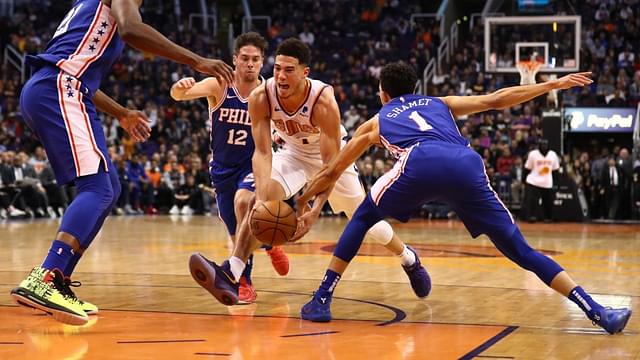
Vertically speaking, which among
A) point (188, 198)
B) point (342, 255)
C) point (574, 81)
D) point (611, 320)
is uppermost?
point (574, 81)

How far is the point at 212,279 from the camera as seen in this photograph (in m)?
6.13

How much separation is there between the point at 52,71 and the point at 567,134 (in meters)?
19.4

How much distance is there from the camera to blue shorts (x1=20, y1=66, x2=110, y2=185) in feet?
19.0

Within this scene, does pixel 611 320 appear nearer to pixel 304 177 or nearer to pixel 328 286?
pixel 328 286

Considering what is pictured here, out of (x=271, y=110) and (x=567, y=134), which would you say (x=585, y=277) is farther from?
(x=567, y=134)

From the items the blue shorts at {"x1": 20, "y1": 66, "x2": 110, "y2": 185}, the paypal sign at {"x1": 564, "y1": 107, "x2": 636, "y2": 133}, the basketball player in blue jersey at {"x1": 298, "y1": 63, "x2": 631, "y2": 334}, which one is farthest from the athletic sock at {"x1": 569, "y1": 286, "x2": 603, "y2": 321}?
the paypal sign at {"x1": 564, "y1": 107, "x2": 636, "y2": 133}

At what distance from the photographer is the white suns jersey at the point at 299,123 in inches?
267

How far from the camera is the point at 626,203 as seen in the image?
19.0 m

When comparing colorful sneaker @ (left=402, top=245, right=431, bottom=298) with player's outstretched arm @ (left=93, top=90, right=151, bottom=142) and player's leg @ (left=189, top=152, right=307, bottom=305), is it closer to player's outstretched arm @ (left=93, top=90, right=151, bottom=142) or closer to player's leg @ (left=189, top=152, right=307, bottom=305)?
player's leg @ (left=189, top=152, right=307, bottom=305)

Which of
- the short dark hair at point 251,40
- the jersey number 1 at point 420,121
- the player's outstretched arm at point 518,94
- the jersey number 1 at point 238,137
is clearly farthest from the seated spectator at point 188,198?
the player's outstretched arm at point 518,94

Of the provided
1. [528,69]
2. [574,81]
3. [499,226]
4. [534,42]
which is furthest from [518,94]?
[534,42]

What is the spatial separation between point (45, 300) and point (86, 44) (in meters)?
1.63

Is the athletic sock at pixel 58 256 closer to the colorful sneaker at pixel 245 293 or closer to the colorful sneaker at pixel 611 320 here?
the colorful sneaker at pixel 245 293

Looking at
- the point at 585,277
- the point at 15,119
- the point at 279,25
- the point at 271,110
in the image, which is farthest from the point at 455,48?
the point at 271,110
